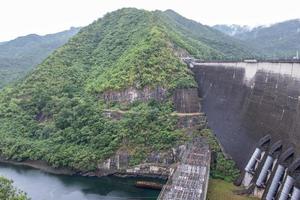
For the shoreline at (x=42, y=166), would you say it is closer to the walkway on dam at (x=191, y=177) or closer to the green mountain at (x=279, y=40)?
the walkway on dam at (x=191, y=177)

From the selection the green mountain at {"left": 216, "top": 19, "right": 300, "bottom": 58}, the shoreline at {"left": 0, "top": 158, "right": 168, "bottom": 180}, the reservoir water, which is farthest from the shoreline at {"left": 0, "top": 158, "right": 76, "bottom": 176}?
the green mountain at {"left": 216, "top": 19, "right": 300, "bottom": 58}

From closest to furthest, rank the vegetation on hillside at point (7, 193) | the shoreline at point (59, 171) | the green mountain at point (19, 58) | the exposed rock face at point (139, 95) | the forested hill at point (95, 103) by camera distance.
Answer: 1. the vegetation on hillside at point (7, 193)
2. the shoreline at point (59, 171)
3. the forested hill at point (95, 103)
4. the exposed rock face at point (139, 95)
5. the green mountain at point (19, 58)

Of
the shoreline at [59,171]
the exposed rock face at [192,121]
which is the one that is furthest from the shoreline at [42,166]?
the exposed rock face at [192,121]

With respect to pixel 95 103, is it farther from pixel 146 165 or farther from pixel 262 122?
pixel 262 122

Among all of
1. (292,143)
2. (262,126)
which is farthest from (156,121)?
(292,143)

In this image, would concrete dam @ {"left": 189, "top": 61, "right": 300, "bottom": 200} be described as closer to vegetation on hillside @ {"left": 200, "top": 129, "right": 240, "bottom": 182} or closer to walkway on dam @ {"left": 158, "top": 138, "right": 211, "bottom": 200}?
vegetation on hillside @ {"left": 200, "top": 129, "right": 240, "bottom": 182}

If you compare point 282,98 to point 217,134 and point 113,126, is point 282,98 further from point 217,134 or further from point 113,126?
point 113,126
